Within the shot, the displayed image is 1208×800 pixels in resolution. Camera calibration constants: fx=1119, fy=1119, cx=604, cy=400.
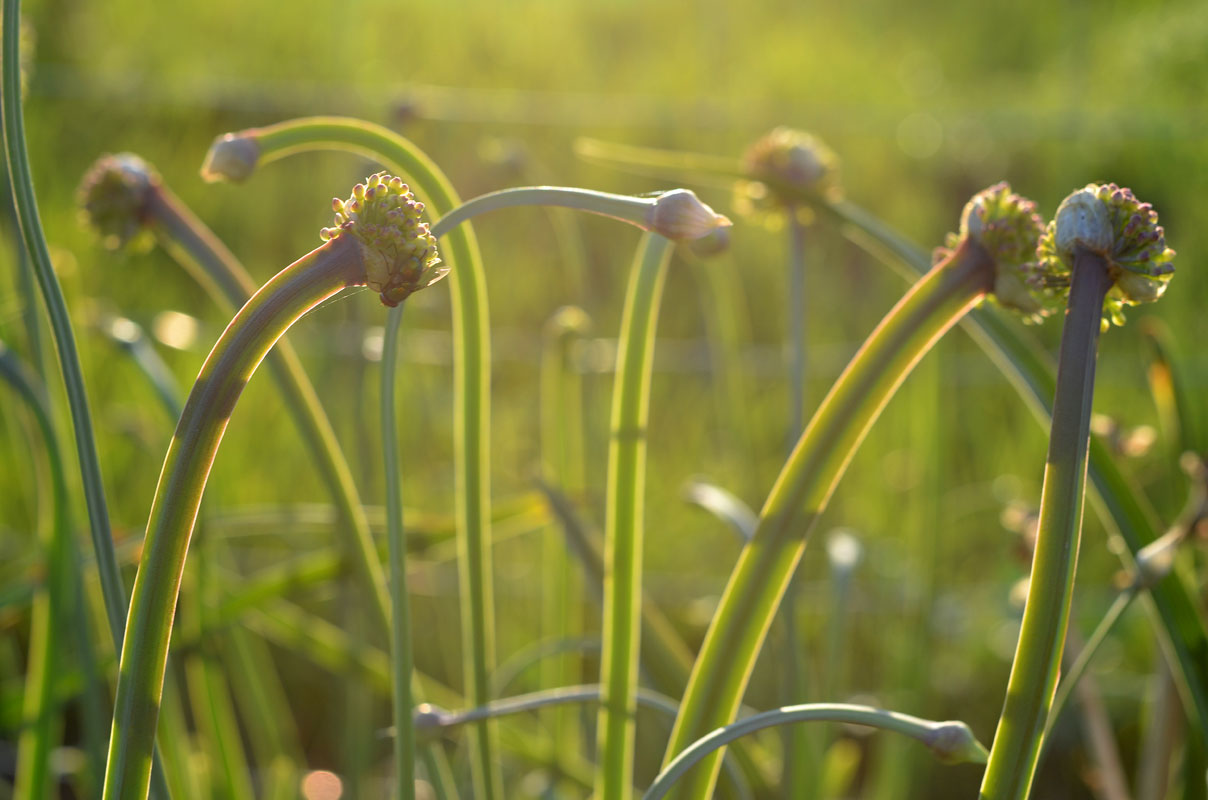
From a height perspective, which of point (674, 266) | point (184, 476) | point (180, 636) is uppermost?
point (674, 266)

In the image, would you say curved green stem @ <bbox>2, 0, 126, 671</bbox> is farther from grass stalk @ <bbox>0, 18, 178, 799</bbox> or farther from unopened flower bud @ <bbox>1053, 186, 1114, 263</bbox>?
unopened flower bud @ <bbox>1053, 186, 1114, 263</bbox>

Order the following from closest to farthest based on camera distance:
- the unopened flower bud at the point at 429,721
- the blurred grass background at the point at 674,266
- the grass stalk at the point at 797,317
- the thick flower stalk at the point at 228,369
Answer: the thick flower stalk at the point at 228,369
the unopened flower bud at the point at 429,721
the grass stalk at the point at 797,317
the blurred grass background at the point at 674,266

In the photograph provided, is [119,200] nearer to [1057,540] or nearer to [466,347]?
[466,347]

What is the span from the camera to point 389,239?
20cm

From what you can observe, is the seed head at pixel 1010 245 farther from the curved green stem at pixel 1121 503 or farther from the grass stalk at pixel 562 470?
the grass stalk at pixel 562 470

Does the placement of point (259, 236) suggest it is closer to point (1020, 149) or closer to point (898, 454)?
point (898, 454)

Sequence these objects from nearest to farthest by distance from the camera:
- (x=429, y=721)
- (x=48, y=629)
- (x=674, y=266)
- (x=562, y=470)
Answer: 1. (x=429, y=721)
2. (x=48, y=629)
3. (x=562, y=470)
4. (x=674, y=266)

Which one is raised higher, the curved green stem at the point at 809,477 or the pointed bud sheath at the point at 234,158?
the pointed bud sheath at the point at 234,158

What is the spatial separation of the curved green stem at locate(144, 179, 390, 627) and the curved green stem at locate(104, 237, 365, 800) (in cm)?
13

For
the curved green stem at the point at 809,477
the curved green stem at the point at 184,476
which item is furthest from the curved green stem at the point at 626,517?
the curved green stem at the point at 184,476

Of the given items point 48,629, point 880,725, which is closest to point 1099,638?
point 880,725

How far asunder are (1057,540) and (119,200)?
282 mm

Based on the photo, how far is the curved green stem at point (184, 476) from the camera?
20 centimetres

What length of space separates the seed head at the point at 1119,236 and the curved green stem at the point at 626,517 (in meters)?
0.11
